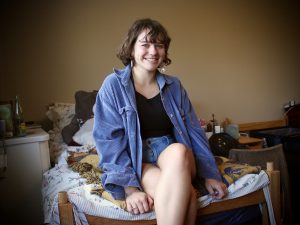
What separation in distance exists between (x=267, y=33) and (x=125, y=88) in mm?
2793

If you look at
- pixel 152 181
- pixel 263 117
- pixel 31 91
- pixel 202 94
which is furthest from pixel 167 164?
pixel 263 117

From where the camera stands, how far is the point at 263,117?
142 inches

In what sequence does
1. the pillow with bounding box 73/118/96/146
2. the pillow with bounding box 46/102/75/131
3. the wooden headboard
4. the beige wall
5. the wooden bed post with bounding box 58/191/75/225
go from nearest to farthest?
the wooden bed post with bounding box 58/191/75/225 → the pillow with bounding box 73/118/96/146 → the pillow with bounding box 46/102/75/131 → the beige wall → the wooden headboard

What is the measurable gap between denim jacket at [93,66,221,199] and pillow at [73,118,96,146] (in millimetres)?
701

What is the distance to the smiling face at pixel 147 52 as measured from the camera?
4.32 ft

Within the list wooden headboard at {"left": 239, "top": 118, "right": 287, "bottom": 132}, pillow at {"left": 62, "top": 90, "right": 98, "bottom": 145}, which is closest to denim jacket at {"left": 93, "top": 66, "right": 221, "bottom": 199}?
pillow at {"left": 62, "top": 90, "right": 98, "bottom": 145}

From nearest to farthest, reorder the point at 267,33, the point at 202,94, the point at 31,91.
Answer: the point at 31,91 < the point at 202,94 < the point at 267,33

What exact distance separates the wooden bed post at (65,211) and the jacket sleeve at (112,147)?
0.16 m

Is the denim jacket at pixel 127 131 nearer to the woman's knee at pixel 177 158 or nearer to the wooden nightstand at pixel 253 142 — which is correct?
the woman's knee at pixel 177 158

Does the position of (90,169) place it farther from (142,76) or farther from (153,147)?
(142,76)

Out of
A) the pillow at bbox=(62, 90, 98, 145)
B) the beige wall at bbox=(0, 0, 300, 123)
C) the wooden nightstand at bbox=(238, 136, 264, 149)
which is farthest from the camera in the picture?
the wooden nightstand at bbox=(238, 136, 264, 149)

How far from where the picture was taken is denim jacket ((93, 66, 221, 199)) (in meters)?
1.19

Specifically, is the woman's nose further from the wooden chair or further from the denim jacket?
the wooden chair

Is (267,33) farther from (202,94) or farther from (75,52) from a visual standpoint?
(75,52)
